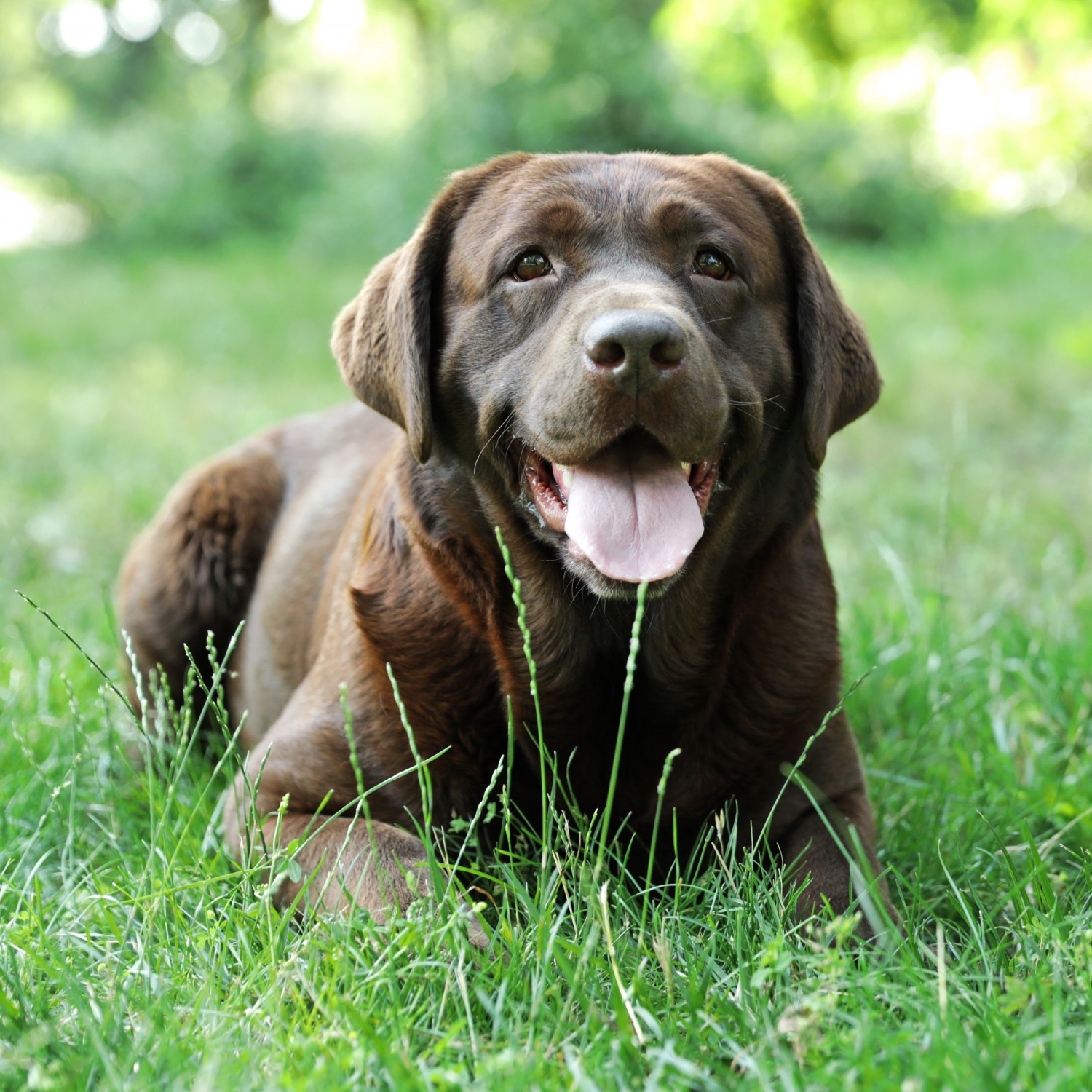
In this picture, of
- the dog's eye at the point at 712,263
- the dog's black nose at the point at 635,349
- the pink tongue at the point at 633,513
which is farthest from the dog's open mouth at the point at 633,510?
the dog's eye at the point at 712,263

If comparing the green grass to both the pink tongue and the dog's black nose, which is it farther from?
the dog's black nose

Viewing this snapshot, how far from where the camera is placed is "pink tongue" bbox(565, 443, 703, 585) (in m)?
2.36

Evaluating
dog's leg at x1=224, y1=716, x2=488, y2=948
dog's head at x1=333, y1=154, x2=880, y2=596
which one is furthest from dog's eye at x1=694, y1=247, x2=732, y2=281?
dog's leg at x1=224, y1=716, x2=488, y2=948

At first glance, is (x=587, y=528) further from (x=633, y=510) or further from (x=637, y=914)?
(x=637, y=914)

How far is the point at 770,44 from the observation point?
1722cm

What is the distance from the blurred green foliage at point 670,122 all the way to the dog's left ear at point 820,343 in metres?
10.2

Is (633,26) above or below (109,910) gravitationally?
above

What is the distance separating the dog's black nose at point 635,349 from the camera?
7.41ft

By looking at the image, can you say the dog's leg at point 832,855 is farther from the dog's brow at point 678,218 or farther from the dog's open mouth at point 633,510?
the dog's brow at point 678,218

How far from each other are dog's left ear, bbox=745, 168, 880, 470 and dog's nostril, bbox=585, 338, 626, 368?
610 millimetres

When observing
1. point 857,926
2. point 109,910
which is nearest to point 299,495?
point 109,910

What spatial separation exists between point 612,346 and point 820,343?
27.3 inches

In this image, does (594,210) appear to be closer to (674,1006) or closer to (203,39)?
(674,1006)

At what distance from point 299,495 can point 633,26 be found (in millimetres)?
11687
